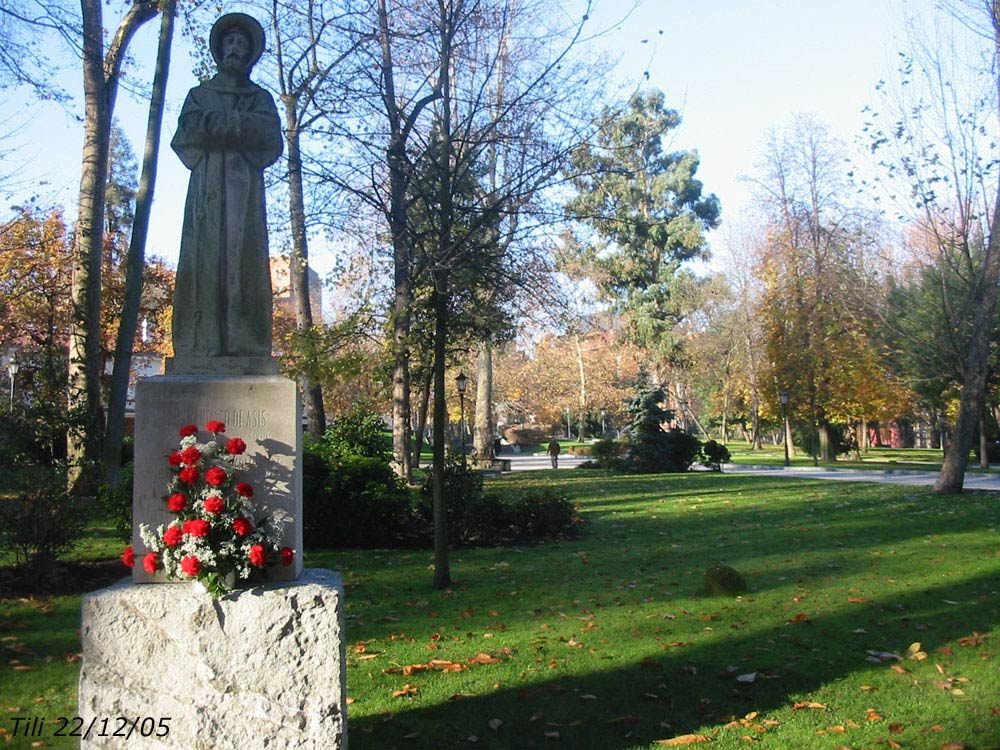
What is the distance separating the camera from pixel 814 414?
126 ft

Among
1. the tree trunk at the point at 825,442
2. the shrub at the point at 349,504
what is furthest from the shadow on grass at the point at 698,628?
the tree trunk at the point at 825,442

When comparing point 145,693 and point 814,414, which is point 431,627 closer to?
point 145,693

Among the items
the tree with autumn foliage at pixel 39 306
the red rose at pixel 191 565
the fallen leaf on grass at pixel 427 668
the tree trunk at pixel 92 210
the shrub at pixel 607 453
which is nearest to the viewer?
the red rose at pixel 191 565

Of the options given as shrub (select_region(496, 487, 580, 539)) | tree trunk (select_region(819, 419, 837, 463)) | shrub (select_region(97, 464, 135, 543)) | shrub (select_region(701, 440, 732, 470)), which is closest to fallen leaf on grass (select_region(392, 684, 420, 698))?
shrub (select_region(97, 464, 135, 543))

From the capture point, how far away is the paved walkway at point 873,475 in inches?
990

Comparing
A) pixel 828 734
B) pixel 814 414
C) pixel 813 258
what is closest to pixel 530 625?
pixel 828 734

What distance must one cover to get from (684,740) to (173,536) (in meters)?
2.99

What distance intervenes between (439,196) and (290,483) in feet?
17.8

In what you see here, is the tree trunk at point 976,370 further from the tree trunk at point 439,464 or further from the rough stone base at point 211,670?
the rough stone base at point 211,670

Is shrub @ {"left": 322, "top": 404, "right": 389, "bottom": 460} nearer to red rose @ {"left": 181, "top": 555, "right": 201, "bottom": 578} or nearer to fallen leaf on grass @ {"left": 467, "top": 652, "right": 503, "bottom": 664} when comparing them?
fallen leaf on grass @ {"left": 467, "top": 652, "right": 503, "bottom": 664}

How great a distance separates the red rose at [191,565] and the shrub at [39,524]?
5.29 m

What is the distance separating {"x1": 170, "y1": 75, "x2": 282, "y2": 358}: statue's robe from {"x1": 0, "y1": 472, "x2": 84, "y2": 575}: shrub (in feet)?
16.1

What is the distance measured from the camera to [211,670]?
13.3 ft

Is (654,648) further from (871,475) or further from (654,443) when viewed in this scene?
(654,443)
